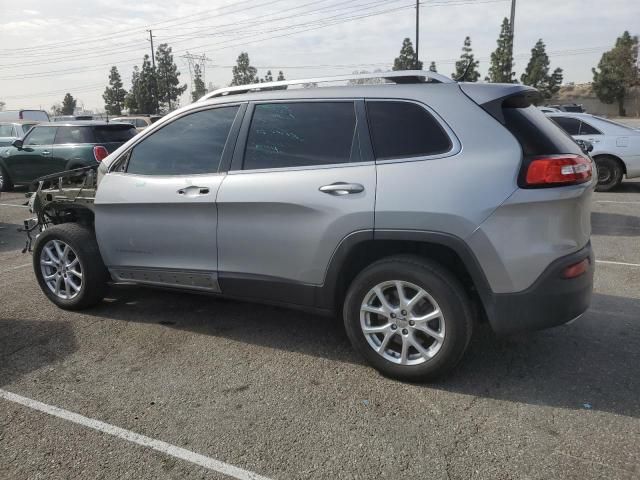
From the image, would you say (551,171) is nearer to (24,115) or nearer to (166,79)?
(24,115)

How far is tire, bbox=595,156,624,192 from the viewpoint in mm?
10836

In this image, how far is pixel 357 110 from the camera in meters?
3.41

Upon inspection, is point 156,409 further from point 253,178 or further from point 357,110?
point 357,110

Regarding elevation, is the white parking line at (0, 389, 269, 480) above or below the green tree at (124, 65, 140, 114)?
below

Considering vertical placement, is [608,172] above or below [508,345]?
above

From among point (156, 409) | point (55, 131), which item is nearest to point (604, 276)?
point (156, 409)

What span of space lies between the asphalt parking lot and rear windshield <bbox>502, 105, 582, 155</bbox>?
1.42m

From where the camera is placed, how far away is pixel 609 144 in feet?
35.1

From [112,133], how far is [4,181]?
3954mm

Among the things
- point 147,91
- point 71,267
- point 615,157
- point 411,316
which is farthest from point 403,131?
point 147,91

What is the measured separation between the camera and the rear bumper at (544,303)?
296cm

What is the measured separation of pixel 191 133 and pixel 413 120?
68.1 inches

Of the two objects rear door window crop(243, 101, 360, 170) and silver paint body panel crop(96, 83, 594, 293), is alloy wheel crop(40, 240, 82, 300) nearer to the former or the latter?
silver paint body panel crop(96, 83, 594, 293)

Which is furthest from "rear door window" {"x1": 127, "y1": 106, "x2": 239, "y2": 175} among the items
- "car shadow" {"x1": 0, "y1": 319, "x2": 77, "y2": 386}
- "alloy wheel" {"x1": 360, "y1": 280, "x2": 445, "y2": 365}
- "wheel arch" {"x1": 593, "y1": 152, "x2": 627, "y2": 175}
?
"wheel arch" {"x1": 593, "y1": 152, "x2": 627, "y2": 175}
